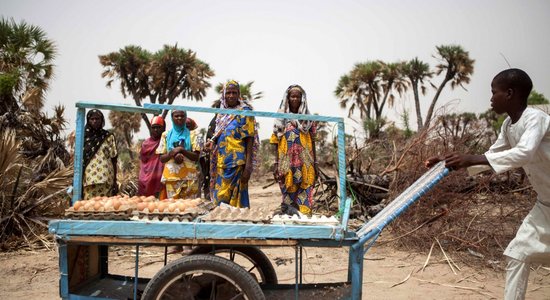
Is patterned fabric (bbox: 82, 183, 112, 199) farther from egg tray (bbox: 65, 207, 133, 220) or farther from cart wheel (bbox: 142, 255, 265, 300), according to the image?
cart wheel (bbox: 142, 255, 265, 300)

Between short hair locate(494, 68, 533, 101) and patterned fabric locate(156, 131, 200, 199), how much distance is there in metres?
3.28

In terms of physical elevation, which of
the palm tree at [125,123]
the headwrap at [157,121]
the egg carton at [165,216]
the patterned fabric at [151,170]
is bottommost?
the egg carton at [165,216]

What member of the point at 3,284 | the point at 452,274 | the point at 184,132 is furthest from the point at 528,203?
the point at 3,284

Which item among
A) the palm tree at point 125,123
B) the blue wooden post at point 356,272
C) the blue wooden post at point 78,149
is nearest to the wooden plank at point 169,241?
the blue wooden post at point 356,272

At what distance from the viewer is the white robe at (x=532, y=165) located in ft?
8.33

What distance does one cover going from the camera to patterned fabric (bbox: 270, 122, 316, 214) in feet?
15.8

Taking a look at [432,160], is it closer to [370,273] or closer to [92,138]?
[370,273]

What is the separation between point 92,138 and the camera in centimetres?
476

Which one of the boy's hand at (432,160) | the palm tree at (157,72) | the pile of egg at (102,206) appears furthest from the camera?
the palm tree at (157,72)

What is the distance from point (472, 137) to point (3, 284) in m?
6.00

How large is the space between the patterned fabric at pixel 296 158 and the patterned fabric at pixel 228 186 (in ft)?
1.89

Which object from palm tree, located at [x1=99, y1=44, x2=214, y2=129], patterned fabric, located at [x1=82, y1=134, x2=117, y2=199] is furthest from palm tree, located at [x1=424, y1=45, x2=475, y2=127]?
patterned fabric, located at [x1=82, y1=134, x2=117, y2=199]

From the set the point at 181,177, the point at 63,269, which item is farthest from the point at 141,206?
the point at 181,177

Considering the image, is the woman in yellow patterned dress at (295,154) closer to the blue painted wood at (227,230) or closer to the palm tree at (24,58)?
the blue painted wood at (227,230)
